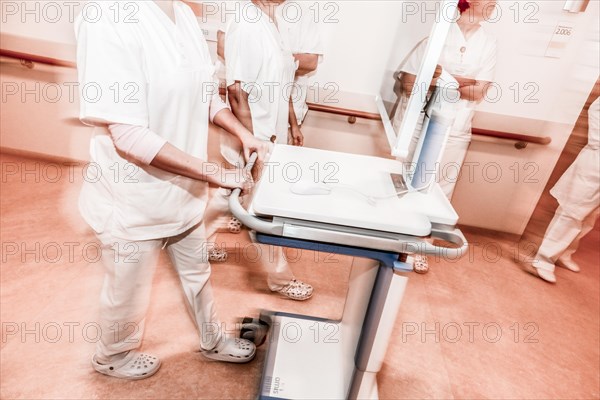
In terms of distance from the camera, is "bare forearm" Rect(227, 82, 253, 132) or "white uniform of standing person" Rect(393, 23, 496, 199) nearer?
"bare forearm" Rect(227, 82, 253, 132)

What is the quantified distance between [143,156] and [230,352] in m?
0.91

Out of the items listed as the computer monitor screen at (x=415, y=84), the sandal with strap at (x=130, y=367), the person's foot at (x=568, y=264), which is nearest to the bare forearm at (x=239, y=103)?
the computer monitor screen at (x=415, y=84)

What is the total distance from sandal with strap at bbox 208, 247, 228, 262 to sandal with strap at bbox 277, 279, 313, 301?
1.32 ft

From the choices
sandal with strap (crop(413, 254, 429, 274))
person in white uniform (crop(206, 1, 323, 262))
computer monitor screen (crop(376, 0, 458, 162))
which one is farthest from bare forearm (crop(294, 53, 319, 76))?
sandal with strap (crop(413, 254, 429, 274))

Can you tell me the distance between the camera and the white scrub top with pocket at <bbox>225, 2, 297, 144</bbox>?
1796 mm

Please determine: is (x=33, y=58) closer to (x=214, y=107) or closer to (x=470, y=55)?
(x=214, y=107)

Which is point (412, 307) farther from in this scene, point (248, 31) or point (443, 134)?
point (248, 31)

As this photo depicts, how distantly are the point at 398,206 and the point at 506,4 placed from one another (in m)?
1.98

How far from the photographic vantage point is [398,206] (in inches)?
43.3

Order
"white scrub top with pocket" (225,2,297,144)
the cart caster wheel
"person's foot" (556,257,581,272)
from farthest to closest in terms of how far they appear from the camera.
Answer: "person's foot" (556,257,581,272) < "white scrub top with pocket" (225,2,297,144) < the cart caster wheel

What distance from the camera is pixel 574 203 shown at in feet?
7.97

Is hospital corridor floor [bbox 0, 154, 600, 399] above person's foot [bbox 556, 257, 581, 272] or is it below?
below

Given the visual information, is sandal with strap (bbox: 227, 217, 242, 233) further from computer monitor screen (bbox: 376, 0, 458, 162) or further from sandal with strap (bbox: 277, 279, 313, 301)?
computer monitor screen (bbox: 376, 0, 458, 162)

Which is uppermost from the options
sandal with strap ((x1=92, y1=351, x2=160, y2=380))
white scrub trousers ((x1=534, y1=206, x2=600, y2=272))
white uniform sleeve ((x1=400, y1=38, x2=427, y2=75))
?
white uniform sleeve ((x1=400, y1=38, x2=427, y2=75))
